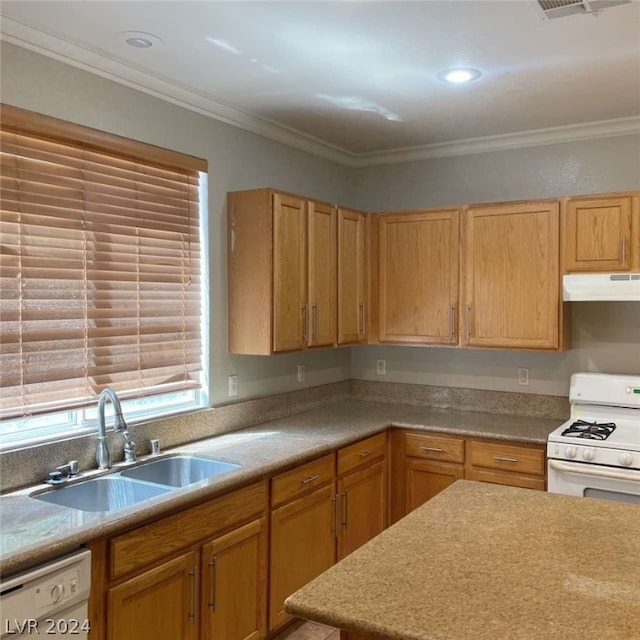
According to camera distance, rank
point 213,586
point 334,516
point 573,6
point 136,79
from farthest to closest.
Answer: point 334,516 → point 136,79 → point 213,586 → point 573,6

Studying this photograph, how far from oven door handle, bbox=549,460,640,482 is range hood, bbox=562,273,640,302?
0.86 metres

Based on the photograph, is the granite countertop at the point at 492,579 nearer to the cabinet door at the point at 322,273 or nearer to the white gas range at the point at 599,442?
the white gas range at the point at 599,442

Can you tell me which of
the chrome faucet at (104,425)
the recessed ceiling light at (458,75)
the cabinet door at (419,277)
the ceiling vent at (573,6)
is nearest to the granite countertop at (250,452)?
the chrome faucet at (104,425)

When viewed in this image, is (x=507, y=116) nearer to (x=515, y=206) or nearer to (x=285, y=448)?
(x=515, y=206)

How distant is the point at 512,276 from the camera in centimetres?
354

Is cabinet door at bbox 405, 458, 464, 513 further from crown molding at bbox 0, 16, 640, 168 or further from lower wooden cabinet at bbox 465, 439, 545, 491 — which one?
crown molding at bbox 0, 16, 640, 168

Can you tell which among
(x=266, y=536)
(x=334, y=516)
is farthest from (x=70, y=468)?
(x=334, y=516)

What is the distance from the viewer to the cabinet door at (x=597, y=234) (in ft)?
10.6

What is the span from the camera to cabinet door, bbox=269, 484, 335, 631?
276cm

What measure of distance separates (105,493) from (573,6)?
8.20ft

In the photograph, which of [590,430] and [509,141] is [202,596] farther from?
[509,141]

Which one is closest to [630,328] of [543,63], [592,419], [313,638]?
[592,419]

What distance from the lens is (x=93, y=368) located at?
8.66ft

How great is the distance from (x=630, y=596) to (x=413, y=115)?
273cm
